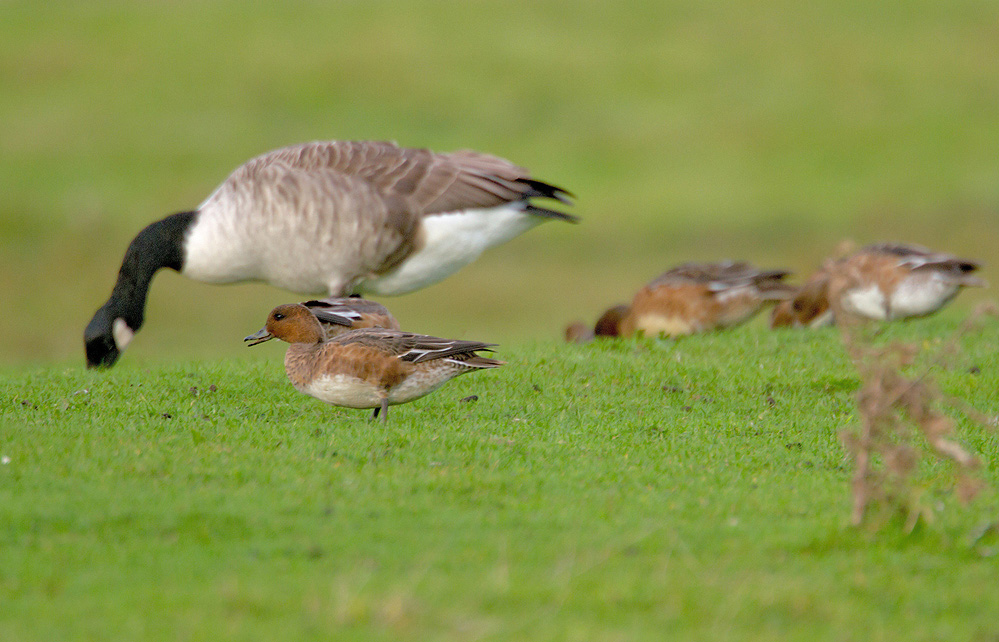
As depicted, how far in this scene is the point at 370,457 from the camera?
638cm

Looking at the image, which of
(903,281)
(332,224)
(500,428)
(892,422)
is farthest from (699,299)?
(892,422)

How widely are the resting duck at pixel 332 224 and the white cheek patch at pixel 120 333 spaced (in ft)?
0.04

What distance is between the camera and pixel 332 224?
35.4 feet

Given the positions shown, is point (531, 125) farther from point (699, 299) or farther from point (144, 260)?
point (144, 260)

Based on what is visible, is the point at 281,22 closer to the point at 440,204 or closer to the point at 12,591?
the point at 440,204

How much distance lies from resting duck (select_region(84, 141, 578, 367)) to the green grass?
8.51 feet

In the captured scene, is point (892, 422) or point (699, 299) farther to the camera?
point (699, 299)

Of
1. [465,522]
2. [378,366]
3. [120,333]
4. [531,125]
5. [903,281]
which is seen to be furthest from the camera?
[531,125]

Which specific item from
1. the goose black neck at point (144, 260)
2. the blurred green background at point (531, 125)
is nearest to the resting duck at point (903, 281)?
the blurred green background at point (531, 125)

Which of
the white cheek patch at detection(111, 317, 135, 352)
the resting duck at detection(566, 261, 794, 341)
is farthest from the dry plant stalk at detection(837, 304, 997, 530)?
the white cheek patch at detection(111, 317, 135, 352)

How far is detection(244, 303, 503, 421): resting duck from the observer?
7004 mm

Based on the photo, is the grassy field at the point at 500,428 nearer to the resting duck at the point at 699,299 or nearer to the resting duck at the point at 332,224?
the resting duck at the point at 699,299

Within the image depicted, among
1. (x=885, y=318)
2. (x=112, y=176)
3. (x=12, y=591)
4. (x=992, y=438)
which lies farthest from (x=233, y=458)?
(x=112, y=176)

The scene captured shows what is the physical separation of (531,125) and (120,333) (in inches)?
758
